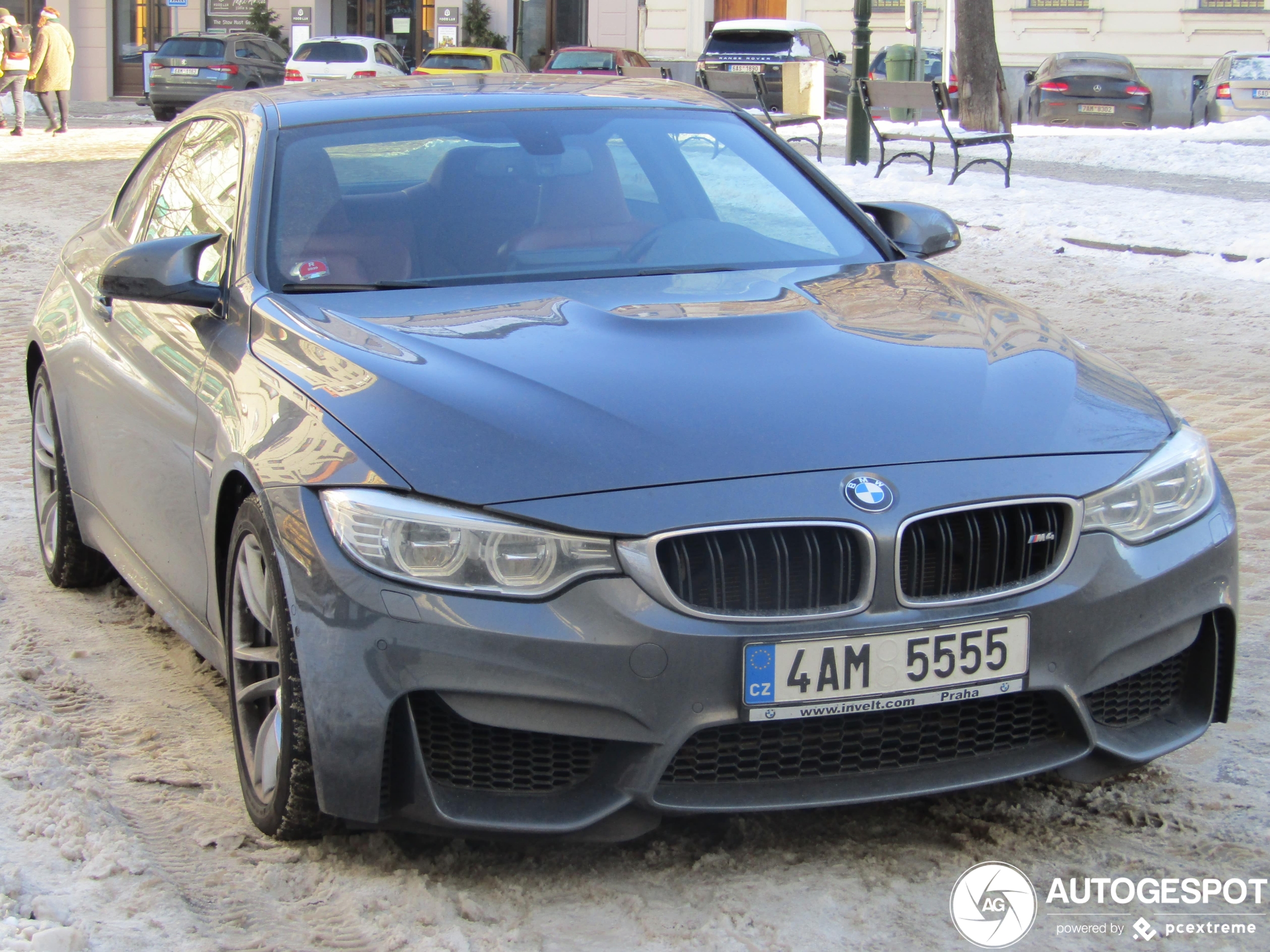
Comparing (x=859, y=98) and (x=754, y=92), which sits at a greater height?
(x=754, y=92)

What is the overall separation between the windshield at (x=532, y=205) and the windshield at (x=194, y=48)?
27866 millimetres

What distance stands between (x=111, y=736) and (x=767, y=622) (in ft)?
5.81

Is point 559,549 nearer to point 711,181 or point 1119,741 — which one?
point 1119,741

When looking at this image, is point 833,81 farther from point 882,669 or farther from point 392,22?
point 882,669

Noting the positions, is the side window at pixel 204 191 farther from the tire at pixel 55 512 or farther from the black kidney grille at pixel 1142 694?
the black kidney grille at pixel 1142 694

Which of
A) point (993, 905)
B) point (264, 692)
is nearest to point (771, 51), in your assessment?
point (264, 692)

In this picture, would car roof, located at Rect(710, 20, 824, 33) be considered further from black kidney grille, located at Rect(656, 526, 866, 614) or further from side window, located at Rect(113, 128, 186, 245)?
black kidney grille, located at Rect(656, 526, 866, 614)

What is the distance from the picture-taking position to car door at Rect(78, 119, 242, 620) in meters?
3.43

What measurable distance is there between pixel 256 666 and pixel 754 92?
16996mm

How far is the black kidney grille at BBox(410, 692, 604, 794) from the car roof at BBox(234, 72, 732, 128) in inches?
76.0

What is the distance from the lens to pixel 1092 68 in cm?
2638

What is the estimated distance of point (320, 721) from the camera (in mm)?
2680

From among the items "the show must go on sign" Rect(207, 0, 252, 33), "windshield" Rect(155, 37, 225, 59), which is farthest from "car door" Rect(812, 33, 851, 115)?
"the show must go on sign" Rect(207, 0, 252, 33)

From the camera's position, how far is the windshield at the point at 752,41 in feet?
91.6
